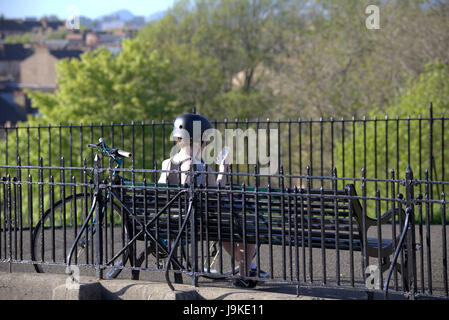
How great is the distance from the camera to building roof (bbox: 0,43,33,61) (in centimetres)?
10156

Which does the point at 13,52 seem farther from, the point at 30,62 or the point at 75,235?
the point at 75,235

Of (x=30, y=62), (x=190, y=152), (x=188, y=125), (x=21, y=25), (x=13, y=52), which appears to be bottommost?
(x=190, y=152)

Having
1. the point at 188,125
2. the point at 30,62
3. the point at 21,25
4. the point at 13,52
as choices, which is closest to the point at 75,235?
the point at 188,125

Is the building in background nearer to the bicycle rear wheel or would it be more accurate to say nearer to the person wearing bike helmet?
the bicycle rear wheel

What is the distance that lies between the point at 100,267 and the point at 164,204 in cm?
73

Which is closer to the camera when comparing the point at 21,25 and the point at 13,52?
the point at 13,52

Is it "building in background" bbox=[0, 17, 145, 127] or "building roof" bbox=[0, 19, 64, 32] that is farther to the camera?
"building roof" bbox=[0, 19, 64, 32]

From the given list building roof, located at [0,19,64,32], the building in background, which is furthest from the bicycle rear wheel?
building roof, located at [0,19,64,32]

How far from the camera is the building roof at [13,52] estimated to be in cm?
10156

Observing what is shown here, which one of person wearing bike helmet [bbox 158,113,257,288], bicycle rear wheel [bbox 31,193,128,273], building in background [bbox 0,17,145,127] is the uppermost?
building in background [bbox 0,17,145,127]

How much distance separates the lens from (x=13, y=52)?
4031 inches

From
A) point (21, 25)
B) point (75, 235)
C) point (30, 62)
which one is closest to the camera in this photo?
point (75, 235)
